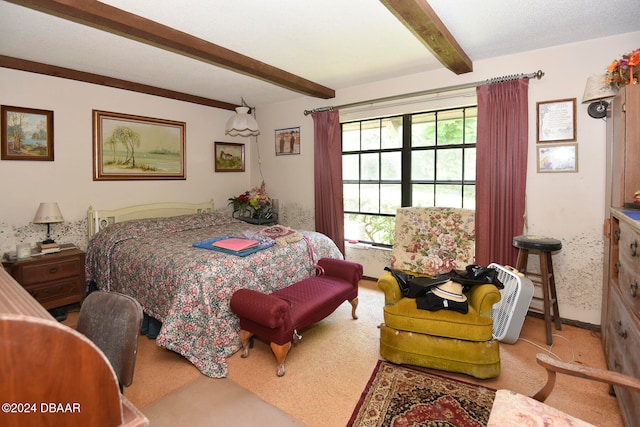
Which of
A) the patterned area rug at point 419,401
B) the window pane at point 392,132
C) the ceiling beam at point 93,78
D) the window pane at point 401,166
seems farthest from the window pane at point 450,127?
the ceiling beam at point 93,78

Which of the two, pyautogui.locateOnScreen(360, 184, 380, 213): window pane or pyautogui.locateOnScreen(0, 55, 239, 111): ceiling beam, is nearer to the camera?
pyautogui.locateOnScreen(0, 55, 239, 111): ceiling beam

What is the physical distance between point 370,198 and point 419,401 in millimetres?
2728

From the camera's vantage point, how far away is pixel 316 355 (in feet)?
8.61

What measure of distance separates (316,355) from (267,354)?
38 centimetres

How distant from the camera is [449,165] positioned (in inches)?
149

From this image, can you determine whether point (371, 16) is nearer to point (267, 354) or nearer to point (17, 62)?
point (267, 354)

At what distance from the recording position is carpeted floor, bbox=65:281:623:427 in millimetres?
2025

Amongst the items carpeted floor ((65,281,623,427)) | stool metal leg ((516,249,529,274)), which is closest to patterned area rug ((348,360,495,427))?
carpeted floor ((65,281,623,427))

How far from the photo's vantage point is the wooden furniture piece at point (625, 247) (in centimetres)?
A: 156

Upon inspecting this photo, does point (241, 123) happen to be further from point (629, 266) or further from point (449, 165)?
point (629, 266)

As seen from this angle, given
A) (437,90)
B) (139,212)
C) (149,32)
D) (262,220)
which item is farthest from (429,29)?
(139,212)

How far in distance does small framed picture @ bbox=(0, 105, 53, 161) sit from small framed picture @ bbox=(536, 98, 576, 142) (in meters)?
4.82

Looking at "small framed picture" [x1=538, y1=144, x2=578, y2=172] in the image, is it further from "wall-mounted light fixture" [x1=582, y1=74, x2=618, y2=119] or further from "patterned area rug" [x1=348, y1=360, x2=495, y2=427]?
"patterned area rug" [x1=348, y1=360, x2=495, y2=427]

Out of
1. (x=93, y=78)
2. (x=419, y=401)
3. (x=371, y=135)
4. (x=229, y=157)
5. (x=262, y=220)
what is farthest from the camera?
(x=229, y=157)
